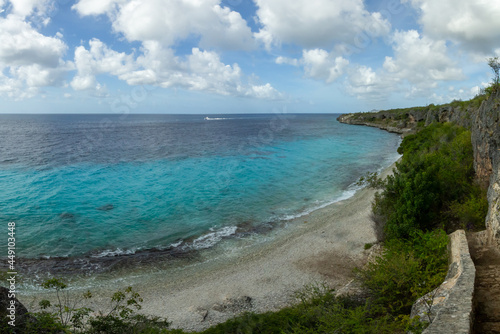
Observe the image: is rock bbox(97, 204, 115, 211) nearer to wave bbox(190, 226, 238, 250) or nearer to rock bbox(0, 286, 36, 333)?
wave bbox(190, 226, 238, 250)

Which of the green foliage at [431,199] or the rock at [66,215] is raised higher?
the green foliage at [431,199]

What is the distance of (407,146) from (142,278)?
37730mm

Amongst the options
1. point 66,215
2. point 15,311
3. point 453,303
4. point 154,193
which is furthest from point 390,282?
point 154,193

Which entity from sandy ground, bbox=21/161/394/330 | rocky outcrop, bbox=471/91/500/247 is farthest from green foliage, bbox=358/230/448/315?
sandy ground, bbox=21/161/394/330

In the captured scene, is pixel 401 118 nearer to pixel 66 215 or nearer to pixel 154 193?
pixel 154 193

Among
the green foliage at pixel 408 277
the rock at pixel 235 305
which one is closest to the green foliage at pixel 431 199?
the green foliage at pixel 408 277

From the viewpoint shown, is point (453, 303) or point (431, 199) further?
point (431, 199)

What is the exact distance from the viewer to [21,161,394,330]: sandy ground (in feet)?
50.3

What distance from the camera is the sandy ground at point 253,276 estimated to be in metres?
15.3

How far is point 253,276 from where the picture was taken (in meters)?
18.2

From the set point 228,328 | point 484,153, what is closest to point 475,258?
point 484,153

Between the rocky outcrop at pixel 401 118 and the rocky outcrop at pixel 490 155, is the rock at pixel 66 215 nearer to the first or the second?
the rocky outcrop at pixel 490 155

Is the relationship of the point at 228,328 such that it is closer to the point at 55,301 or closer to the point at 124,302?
the point at 124,302

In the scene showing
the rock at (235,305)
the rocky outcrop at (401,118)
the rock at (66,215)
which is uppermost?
the rocky outcrop at (401,118)
